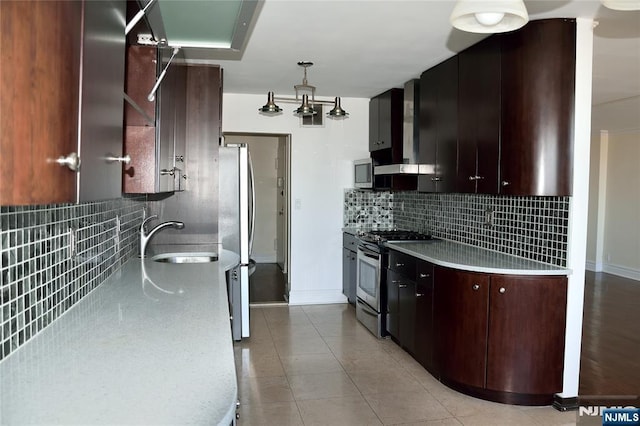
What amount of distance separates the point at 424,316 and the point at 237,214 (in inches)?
71.5

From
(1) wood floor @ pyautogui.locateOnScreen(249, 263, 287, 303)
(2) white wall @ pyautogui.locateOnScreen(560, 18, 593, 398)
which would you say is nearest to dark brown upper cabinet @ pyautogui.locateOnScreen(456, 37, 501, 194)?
(2) white wall @ pyautogui.locateOnScreen(560, 18, 593, 398)

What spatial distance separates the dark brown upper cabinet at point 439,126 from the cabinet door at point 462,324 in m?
0.89

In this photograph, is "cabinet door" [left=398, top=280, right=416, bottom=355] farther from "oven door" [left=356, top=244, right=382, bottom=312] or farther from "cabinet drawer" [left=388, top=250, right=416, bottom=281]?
"oven door" [left=356, top=244, right=382, bottom=312]

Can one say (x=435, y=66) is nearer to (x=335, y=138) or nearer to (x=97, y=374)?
(x=335, y=138)

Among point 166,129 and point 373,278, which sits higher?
point 166,129

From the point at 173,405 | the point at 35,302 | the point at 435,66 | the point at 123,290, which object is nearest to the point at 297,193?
the point at 435,66

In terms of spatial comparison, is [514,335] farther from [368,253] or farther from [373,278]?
[368,253]

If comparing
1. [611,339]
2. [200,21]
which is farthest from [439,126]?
[200,21]

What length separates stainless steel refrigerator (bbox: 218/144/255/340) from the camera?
439 centimetres

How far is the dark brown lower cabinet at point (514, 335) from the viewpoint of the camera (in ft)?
10.1

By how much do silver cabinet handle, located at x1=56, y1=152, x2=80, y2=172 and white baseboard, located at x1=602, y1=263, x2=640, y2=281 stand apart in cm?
852

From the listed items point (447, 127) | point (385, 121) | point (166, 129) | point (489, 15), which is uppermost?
point (385, 121)

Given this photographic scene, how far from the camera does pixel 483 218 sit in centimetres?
407

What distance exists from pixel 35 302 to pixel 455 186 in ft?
10.1
